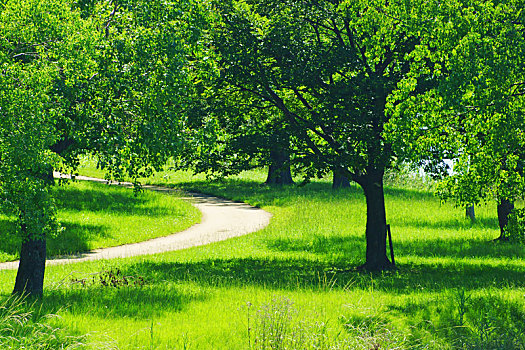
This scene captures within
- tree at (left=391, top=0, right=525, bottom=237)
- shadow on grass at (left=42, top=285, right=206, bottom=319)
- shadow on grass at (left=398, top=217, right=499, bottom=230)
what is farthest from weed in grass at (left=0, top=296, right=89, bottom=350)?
shadow on grass at (left=398, top=217, right=499, bottom=230)

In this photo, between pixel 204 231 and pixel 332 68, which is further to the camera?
pixel 204 231

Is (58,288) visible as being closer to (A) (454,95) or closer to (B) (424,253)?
(A) (454,95)

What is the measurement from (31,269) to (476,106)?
8957mm

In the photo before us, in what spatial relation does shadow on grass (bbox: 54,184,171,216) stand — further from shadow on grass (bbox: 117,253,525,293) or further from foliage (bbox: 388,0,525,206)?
foliage (bbox: 388,0,525,206)

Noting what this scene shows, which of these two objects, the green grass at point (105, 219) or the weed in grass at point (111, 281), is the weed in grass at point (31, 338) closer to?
the weed in grass at point (111, 281)

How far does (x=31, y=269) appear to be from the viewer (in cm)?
1142

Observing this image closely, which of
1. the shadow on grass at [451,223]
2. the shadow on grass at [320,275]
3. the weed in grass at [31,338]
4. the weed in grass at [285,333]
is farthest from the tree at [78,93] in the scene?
the shadow on grass at [451,223]

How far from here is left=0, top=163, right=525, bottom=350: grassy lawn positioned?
26.4 feet

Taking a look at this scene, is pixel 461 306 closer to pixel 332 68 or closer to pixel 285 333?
pixel 285 333

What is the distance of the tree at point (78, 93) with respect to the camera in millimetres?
8836

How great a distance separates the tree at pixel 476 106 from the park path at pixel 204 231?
9.73m

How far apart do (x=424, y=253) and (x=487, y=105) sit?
919 cm

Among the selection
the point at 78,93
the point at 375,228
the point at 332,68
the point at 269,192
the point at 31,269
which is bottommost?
the point at 31,269

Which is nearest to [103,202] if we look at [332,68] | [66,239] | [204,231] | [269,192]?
[204,231]
